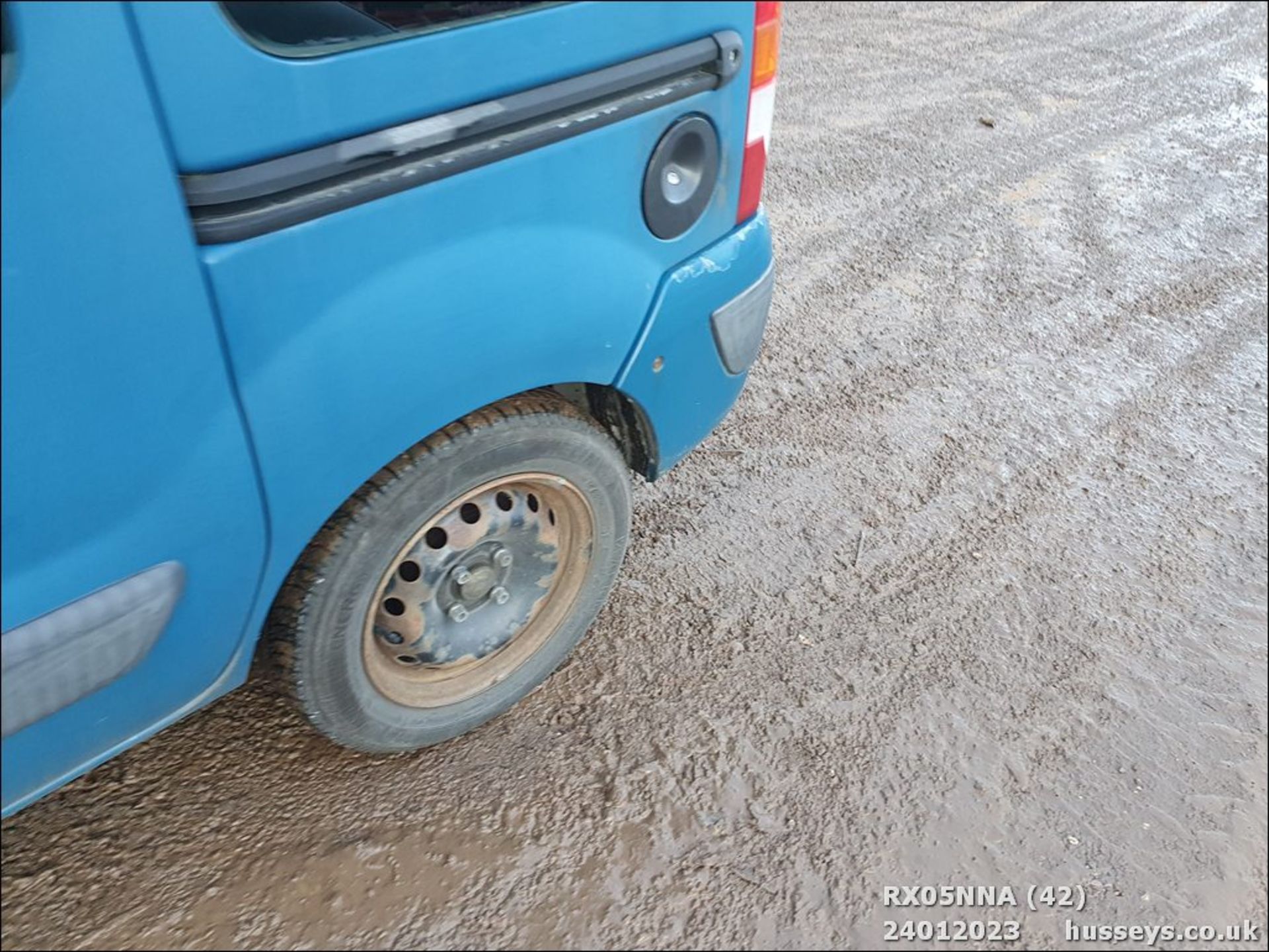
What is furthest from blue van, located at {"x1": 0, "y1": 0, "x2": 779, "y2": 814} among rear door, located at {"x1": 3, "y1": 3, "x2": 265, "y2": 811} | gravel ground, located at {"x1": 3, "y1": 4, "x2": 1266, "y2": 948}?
gravel ground, located at {"x1": 3, "y1": 4, "x2": 1266, "y2": 948}

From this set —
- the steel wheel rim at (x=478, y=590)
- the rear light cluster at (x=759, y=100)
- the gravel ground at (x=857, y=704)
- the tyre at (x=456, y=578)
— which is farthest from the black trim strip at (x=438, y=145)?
the gravel ground at (x=857, y=704)

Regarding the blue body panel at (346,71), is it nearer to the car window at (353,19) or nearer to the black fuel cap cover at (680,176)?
the car window at (353,19)

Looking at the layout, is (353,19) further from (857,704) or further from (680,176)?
(857,704)

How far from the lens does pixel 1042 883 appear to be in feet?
6.95

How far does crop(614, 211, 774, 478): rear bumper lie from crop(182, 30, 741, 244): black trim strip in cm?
38

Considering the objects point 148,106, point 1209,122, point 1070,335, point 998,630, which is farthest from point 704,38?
point 1209,122

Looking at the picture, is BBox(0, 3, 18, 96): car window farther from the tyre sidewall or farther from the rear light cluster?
the rear light cluster

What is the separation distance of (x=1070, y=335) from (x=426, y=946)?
10.6 feet

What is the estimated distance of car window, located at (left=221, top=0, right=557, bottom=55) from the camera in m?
1.45

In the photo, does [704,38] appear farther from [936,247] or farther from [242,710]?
[936,247]

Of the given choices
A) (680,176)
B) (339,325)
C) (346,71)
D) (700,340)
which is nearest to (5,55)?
(346,71)

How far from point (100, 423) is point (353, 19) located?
0.80 meters

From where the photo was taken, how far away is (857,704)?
2.45m

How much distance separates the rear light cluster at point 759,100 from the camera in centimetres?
209
